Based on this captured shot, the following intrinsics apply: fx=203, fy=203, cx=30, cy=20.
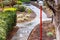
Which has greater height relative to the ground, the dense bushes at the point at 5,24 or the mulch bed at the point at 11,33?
the dense bushes at the point at 5,24

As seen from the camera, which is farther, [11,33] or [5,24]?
[11,33]

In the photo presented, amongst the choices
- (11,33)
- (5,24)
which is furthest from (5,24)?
(11,33)

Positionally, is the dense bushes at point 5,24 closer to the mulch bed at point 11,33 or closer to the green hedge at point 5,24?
the green hedge at point 5,24

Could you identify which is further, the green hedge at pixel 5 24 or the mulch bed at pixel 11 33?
the mulch bed at pixel 11 33

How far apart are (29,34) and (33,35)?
1.49 feet

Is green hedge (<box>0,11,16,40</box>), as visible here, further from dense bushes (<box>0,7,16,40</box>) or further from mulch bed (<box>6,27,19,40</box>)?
mulch bed (<box>6,27,19,40</box>)

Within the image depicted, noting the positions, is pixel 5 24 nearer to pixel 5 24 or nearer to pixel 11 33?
pixel 5 24

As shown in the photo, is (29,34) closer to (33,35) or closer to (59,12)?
(33,35)

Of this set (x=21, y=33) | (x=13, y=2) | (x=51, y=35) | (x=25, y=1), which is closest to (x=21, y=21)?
(x=21, y=33)

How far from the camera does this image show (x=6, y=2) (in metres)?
24.9

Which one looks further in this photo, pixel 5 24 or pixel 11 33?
pixel 11 33

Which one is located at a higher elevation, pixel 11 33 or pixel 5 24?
pixel 5 24

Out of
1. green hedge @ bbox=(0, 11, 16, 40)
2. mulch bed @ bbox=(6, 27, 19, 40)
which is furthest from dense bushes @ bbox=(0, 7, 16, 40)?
mulch bed @ bbox=(6, 27, 19, 40)

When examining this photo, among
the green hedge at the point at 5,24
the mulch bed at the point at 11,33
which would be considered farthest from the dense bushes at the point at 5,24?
the mulch bed at the point at 11,33
